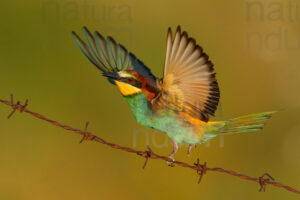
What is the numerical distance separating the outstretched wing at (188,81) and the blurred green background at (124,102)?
118 inches

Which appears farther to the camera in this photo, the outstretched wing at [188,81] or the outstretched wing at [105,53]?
the outstretched wing at [105,53]

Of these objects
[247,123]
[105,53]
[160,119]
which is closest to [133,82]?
[160,119]

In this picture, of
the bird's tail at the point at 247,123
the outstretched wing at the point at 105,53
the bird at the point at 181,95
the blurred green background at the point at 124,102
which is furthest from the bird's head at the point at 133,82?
the blurred green background at the point at 124,102

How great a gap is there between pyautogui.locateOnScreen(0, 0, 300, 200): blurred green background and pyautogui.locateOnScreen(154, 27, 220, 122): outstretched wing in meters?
3.00

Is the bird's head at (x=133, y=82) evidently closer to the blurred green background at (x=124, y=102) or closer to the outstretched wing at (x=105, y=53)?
the outstretched wing at (x=105, y=53)

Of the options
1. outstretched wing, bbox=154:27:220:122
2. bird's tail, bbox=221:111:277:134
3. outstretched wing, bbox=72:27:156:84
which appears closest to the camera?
outstretched wing, bbox=154:27:220:122

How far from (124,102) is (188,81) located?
3.35 metres

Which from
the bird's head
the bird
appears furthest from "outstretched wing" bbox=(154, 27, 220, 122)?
the bird's head

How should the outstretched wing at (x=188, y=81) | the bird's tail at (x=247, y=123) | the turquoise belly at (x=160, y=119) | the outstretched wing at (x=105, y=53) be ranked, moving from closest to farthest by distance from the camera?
the outstretched wing at (x=188, y=81) → the turquoise belly at (x=160, y=119) → the bird's tail at (x=247, y=123) → the outstretched wing at (x=105, y=53)

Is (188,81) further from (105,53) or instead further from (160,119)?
(105,53)

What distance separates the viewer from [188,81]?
2920 millimetres

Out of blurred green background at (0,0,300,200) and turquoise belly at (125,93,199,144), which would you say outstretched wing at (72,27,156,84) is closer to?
turquoise belly at (125,93,199,144)

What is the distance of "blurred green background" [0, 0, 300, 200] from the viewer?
19.5 feet

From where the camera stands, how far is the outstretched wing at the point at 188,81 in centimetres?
280
